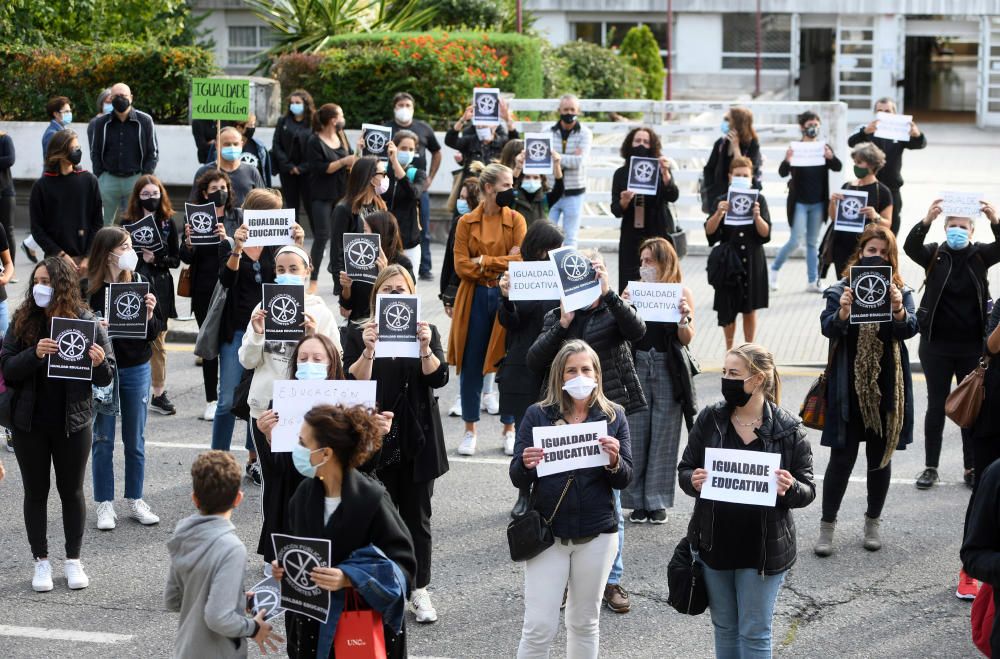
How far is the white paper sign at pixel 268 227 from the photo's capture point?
30.4 feet

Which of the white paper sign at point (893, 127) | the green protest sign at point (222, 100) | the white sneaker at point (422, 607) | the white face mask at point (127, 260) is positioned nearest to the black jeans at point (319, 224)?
the green protest sign at point (222, 100)

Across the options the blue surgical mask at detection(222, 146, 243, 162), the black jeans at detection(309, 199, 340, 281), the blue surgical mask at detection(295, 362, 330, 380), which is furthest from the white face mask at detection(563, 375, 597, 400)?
the black jeans at detection(309, 199, 340, 281)

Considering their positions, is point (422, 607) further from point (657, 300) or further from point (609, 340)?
point (657, 300)

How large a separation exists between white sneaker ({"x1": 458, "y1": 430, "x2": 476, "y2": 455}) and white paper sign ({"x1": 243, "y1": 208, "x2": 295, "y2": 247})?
2.01 meters

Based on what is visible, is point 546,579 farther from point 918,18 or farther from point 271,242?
point 918,18

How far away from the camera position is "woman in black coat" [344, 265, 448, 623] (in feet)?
23.3

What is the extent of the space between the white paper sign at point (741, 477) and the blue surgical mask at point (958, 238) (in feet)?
11.6

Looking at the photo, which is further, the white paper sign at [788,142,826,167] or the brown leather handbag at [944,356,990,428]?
the white paper sign at [788,142,826,167]

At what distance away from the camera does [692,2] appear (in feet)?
135

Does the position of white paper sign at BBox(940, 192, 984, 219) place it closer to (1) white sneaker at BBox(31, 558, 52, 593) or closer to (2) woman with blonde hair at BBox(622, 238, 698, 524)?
(2) woman with blonde hair at BBox(622, 238, 698, 524)

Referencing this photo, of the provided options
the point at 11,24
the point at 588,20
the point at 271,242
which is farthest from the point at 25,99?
the point at 588,20

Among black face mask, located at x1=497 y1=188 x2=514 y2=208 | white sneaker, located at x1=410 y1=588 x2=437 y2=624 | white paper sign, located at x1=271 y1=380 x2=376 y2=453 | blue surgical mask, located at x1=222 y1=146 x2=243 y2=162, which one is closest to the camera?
white paper sign, located at x1=271 y1=380 x2=376 y2=453

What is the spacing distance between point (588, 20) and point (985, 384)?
35133 mm

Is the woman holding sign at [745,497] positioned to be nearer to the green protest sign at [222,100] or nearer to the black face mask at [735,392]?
the black face mask at [735,392]
